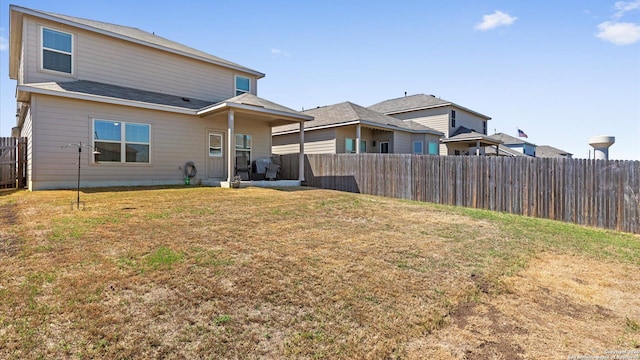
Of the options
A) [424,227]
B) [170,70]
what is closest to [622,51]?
[424,227]

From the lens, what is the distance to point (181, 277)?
340cm

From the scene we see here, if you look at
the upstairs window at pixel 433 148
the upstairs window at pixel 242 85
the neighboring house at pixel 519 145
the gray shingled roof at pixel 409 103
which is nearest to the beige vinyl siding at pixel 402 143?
the upstairs window at pixel 433 148

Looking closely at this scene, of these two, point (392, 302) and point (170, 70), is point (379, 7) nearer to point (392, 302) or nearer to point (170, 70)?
point (170, 70)

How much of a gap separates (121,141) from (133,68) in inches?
140

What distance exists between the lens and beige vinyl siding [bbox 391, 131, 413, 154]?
1988 cm

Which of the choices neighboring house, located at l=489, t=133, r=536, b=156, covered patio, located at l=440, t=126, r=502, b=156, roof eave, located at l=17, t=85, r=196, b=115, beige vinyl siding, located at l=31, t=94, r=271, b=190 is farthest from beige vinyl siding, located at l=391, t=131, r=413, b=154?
neighboring house, located at l=489, t=133, r=536, b=156

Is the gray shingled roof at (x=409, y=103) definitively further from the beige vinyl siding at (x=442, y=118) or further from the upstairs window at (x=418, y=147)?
the upstairs window at (x=418, y=147)

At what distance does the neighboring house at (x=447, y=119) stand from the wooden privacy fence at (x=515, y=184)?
1257 cm

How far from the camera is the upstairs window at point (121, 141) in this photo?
33.8 ft

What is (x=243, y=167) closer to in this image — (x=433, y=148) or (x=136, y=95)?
(x=136, y=95)

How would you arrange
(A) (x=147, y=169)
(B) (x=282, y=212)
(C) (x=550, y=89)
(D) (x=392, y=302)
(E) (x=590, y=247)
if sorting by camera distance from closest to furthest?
(D) (x=392, y=302) → (E) (x=590, y=247) → (B) (x=282, y=212) → (A) (x=147, y=169) → (C) (x=550, y=89)

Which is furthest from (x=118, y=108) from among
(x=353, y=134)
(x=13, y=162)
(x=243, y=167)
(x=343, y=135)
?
(x=353, y=134)

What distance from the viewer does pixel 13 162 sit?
10.9m

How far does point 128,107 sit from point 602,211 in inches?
565
